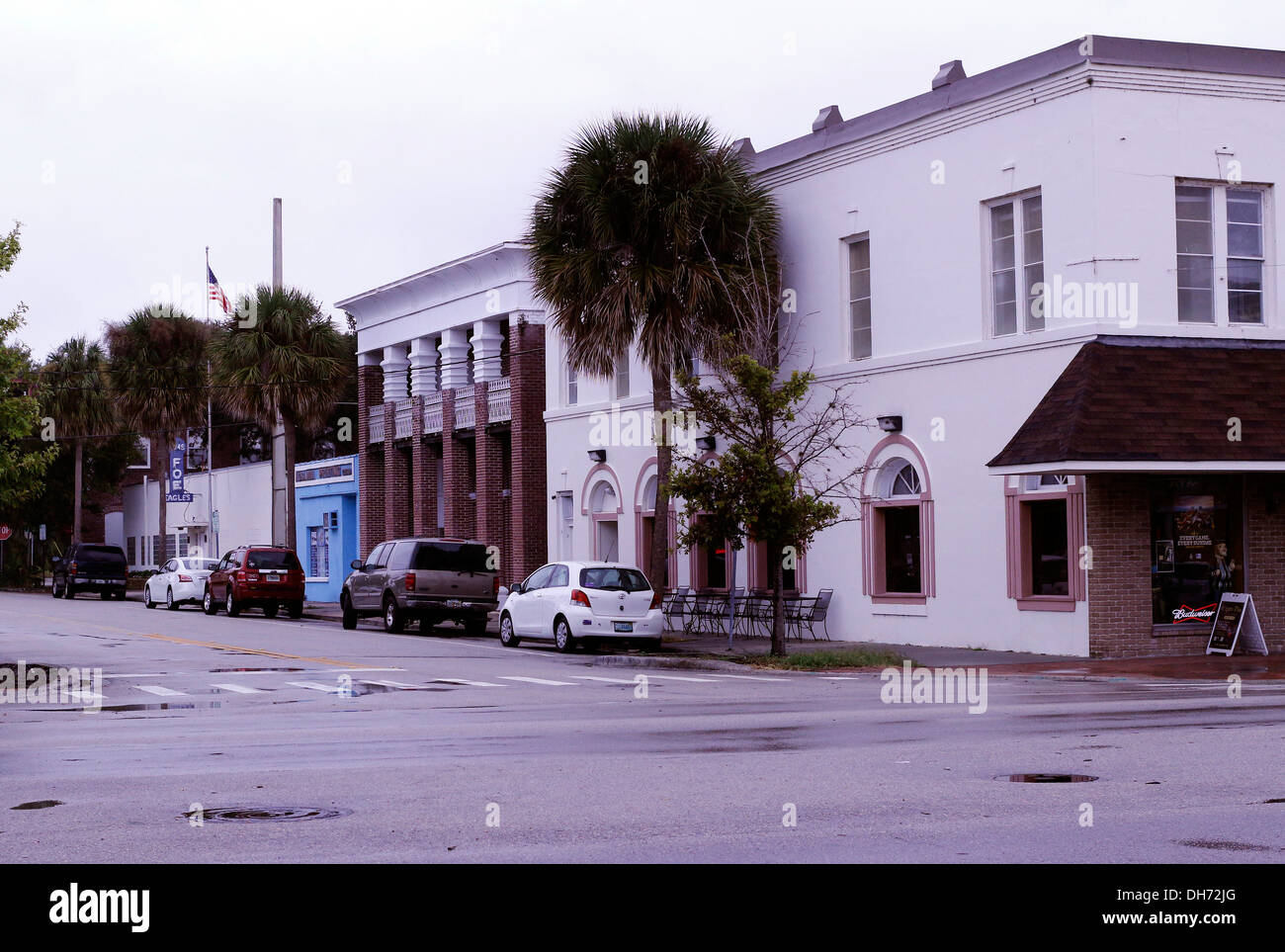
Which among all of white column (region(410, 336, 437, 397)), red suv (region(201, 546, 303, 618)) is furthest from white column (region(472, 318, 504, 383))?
red suv (region(201, 546, 303, 618))

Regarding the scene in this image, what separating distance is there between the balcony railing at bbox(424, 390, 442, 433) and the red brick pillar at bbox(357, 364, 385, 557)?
3455 mm

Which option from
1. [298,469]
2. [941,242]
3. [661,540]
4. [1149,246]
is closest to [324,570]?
[298,469]

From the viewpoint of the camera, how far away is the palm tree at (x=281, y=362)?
45906mm

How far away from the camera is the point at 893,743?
1299cm

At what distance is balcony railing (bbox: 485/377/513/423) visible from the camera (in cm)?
4097

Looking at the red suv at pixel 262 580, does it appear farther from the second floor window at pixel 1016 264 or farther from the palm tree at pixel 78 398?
the palm tree at pixel 78 398

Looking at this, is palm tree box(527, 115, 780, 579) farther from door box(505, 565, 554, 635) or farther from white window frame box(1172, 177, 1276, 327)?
white window frame box(1172, 177, 1276, 327)

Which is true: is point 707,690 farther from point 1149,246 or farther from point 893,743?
point 1149,246

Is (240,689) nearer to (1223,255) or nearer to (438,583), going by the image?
(438,583)

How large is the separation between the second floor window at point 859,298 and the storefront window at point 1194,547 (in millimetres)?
6393

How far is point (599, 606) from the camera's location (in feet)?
87.2

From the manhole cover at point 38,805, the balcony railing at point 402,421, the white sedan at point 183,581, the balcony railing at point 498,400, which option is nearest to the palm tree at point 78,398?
the white sedan at point 183,581

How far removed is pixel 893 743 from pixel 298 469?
4286 cm

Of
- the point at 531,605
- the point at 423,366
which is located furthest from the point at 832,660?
the point at 423,366
